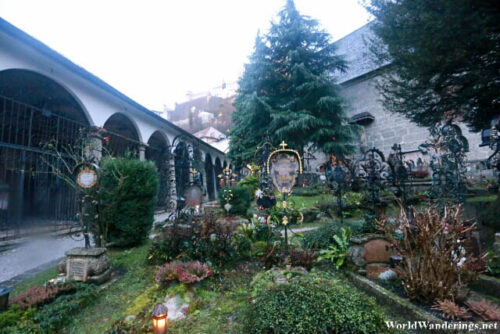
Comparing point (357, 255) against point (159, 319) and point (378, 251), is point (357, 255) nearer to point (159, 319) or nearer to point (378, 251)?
point (378, 251)

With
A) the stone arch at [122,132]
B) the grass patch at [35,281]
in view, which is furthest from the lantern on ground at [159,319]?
the stone arch at [122,132]

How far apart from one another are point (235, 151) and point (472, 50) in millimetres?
14615

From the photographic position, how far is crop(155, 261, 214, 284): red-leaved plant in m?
3.67

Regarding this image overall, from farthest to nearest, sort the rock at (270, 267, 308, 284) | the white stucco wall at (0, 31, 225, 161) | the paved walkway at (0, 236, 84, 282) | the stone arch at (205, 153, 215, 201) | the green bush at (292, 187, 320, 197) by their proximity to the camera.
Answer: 1. the stone arch at (205, 153, 215, 201)
2. the green bush at (292, 187, 320, 197)
3. the white stucco wall at (0, 31, 225, 161)
4. the paved walkway at (0, 236, 84, 282)
5. the rock at (270, 267, 308, 284)

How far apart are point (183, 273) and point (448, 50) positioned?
7584mm

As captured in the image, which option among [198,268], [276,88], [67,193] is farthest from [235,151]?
[198,268]

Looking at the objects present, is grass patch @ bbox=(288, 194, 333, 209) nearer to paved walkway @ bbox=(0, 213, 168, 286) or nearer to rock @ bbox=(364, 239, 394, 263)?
rock @ bbox=(364, 239, 394, 263)

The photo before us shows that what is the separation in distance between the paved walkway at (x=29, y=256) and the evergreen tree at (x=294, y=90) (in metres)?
11.8

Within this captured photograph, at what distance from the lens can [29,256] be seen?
549 cm

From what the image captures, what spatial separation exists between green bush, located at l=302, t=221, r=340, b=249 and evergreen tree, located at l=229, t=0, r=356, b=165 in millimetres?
9617

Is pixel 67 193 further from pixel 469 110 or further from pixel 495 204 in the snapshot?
pixel 469 110

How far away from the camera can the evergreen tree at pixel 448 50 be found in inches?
205

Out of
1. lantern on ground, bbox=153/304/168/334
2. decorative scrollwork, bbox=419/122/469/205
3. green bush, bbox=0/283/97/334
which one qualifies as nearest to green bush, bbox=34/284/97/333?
green bush, bbox=0/283/97/334

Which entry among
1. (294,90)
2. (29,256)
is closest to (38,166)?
(29,256)
